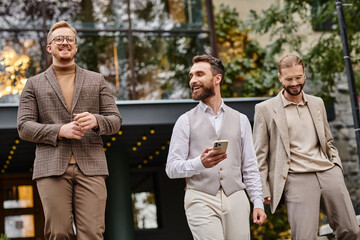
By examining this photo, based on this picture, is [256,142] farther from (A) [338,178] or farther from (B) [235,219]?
(B) [235,219]

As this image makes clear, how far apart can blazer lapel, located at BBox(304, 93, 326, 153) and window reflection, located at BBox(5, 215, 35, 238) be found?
946 centimetres

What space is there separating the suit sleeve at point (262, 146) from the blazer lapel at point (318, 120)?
40 centimetres

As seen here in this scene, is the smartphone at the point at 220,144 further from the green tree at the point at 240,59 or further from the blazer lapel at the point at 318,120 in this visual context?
the green tree at the point at 240,59

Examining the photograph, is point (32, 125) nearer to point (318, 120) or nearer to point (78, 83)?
point (78, 83)

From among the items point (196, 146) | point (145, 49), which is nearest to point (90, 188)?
point (196, 146)

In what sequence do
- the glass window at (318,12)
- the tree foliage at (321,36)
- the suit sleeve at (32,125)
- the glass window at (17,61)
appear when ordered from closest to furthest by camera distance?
the suit sleeve at (32,125) → the glass window at (17,61) → the tree foliage at (321,36) → the glass window at (318,12)

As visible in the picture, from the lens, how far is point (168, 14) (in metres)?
10.9

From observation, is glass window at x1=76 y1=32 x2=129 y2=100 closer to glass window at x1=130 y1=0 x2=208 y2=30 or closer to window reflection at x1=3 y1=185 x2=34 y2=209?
glass window at x1=130 y1=0 x2=208 y2=30

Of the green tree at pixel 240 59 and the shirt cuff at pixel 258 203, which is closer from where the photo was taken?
the shirt cuff at pixel 258 203

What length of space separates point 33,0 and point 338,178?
24.0ft

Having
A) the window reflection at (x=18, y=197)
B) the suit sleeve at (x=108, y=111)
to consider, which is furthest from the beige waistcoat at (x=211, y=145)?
the window reflection at (x=18, y=197)

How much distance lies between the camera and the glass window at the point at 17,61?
9.84 m

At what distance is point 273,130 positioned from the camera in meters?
4.92

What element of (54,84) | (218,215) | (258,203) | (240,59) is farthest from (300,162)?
(240,59)
